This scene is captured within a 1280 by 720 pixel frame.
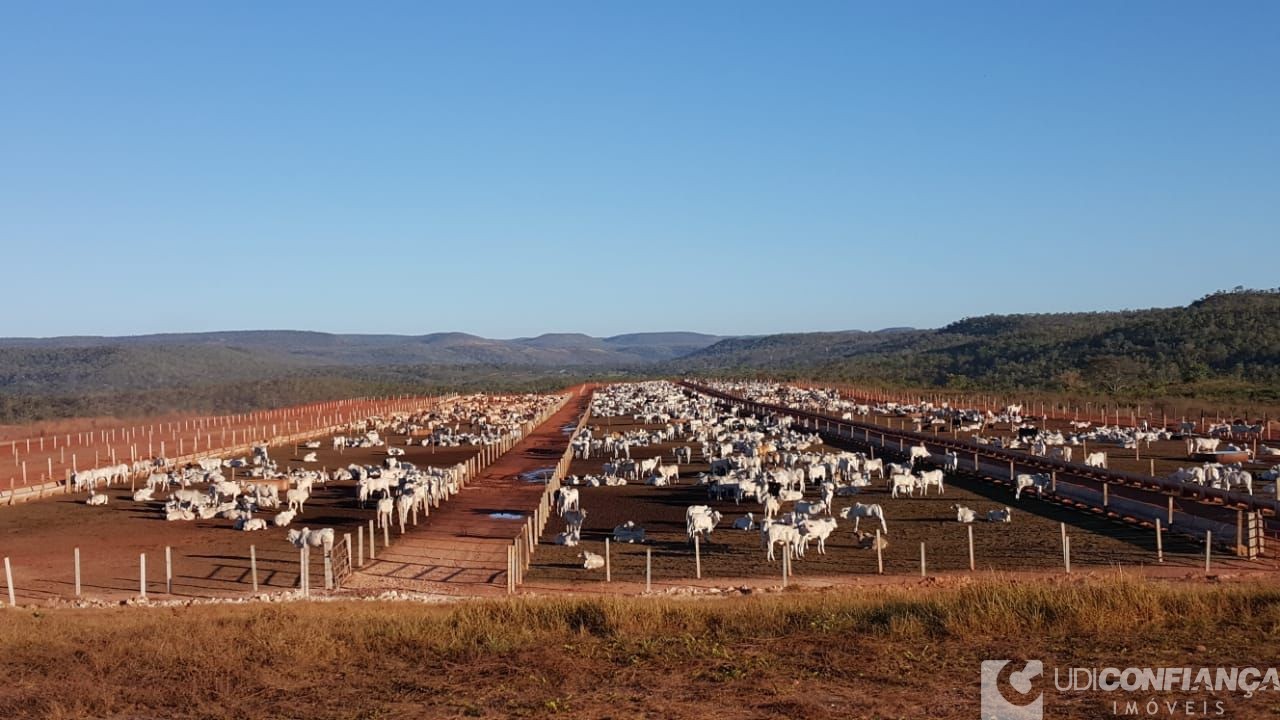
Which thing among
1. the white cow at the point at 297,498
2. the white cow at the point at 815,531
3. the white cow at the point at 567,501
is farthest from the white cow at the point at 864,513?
the white cow at the point at 297,498

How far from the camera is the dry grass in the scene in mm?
12547

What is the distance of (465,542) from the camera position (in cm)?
2953

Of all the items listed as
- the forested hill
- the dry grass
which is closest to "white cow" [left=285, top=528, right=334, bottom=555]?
the dry grass

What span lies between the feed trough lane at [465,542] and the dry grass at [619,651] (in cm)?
581

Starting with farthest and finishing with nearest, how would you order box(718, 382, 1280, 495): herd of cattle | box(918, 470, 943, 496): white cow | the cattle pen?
box(918, 470, 943, 496): white cow, box(718, 382, 1280, 495): herd of cattle, the cattle pen

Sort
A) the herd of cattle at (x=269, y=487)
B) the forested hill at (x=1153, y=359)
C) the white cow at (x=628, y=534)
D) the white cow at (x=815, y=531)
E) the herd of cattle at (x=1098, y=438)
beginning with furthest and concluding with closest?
the forested hill at (x=1153, y=359) < the herd of cattle at (x=1098, y=438) < the herd of cattle at (x=269, y=487) < the white cow at (x=628, y=534) < the white cow at (x=815, y=531)

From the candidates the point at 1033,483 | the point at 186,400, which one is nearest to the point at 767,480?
the point at 1033,483

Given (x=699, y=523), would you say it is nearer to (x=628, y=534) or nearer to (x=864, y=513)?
(x=628, y=534)

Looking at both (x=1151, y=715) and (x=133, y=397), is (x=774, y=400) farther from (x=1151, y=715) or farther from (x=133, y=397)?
(x=1151, y=715)

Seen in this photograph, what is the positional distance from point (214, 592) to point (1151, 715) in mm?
18484
